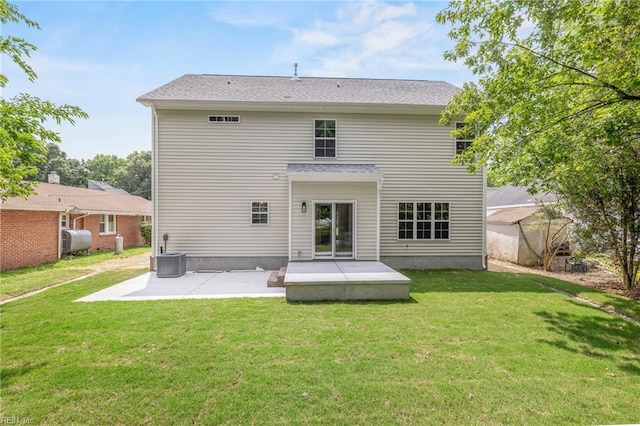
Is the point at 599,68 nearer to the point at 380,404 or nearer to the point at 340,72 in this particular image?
the point at 380,404

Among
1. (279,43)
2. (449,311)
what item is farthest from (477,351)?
(279,43)

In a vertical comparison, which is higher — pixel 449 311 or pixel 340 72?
pixel 340 72

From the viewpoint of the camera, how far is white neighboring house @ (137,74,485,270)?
32.2 ft

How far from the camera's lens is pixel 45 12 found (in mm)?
7230

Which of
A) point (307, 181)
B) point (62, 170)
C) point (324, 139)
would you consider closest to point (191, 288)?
point (307, 181)

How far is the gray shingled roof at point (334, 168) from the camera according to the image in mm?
9492

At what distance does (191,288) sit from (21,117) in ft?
16.1

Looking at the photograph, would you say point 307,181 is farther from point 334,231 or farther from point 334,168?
point 334,231

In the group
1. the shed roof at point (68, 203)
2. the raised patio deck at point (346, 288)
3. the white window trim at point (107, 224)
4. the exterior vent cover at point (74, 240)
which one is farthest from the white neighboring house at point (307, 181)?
the white window trim at point (107, 224)

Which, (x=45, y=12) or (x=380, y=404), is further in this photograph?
(x=45, y=12)

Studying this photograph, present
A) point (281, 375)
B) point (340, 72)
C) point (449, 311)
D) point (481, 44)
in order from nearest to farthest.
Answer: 1. point (281, 375)
2. point (449, 311)
3. point (481, 44)
4. point (340, 72)

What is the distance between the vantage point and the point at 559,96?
552 cm

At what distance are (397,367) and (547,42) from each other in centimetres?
728

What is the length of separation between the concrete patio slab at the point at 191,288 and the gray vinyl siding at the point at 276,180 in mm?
1233
